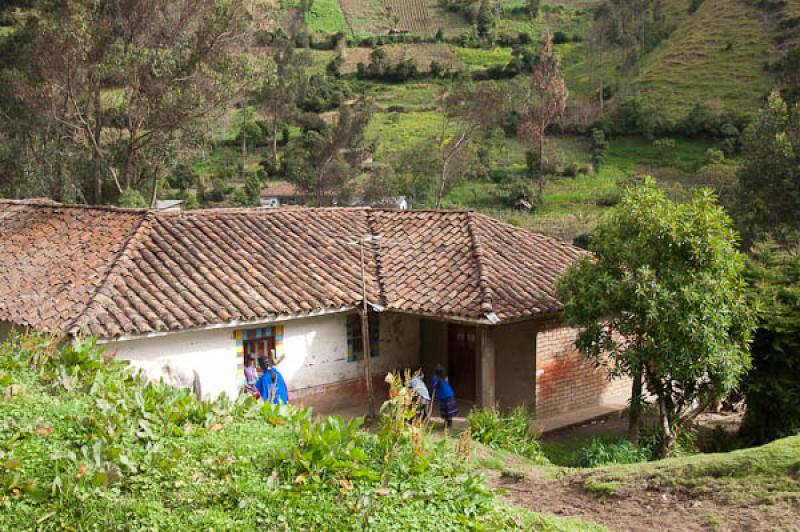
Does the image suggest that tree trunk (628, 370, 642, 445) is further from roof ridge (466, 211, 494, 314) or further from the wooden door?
the wooden door

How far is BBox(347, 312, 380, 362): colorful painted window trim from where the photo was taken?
47.6ft

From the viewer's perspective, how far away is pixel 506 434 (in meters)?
11.5

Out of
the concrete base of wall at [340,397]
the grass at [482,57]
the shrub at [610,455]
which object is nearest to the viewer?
the shrub at [610,455]

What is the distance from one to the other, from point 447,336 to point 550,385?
2165 mm

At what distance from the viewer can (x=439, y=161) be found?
43.2 m

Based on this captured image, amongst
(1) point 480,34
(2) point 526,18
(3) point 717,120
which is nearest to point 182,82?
(3) point 717,120

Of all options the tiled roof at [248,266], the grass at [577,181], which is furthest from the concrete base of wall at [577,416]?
the grass at [577,181]

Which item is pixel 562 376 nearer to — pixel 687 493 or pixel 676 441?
pixel 676 441

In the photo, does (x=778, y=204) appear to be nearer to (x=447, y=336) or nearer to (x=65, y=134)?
(x=447, y=336)

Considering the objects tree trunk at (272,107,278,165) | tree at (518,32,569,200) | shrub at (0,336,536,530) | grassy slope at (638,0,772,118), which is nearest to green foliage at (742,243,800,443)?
shrub at (0,336,536,530)

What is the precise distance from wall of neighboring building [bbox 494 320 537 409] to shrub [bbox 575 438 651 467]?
247 cm

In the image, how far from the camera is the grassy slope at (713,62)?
5519 cm

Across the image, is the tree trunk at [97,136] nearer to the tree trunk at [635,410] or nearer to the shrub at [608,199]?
the tree trunk at [635,410]

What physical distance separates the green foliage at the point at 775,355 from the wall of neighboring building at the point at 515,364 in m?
3.47
